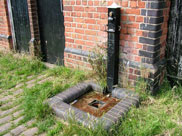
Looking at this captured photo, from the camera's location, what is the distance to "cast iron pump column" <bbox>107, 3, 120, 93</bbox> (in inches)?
112

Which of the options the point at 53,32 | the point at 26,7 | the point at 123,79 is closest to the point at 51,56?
the point at 53,32

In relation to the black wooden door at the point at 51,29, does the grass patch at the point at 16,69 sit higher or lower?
lower

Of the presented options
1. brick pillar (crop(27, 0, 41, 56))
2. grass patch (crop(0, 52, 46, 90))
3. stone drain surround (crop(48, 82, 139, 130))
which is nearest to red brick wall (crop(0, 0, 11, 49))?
grass patch (crop(0, 52, 46, 90))

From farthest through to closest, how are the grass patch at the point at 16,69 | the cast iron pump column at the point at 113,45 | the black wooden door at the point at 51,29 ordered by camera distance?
the black wooden door at the point at 51,29 < the grass patch at the point at 16,69 < the cast iron pump column at the point at 113,45

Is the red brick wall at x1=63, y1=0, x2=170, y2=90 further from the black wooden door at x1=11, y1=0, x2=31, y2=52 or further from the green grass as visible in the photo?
the black wooden door at x1=11, y1=0, x2=31, y2=52

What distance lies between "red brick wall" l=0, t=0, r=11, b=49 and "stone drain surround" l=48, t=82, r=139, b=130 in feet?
10.7

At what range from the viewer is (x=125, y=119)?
8.18 ft

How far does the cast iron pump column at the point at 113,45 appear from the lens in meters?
2.85

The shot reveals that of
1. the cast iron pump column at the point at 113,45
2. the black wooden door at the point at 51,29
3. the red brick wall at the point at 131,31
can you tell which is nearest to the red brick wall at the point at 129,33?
the red brick wall at the point at 131,31

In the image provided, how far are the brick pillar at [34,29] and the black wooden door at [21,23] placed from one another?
257mm

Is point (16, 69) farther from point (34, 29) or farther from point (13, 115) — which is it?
point (13, 115)

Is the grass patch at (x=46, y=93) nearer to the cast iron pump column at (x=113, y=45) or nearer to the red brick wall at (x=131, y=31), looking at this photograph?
the red brick wall at (x=131, y=31)

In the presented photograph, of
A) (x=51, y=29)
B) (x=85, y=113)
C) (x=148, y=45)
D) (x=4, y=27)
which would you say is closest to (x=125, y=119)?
(x=85, y=113)

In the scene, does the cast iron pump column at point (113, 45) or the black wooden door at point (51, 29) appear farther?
the black wooden door at point (51, 29)
